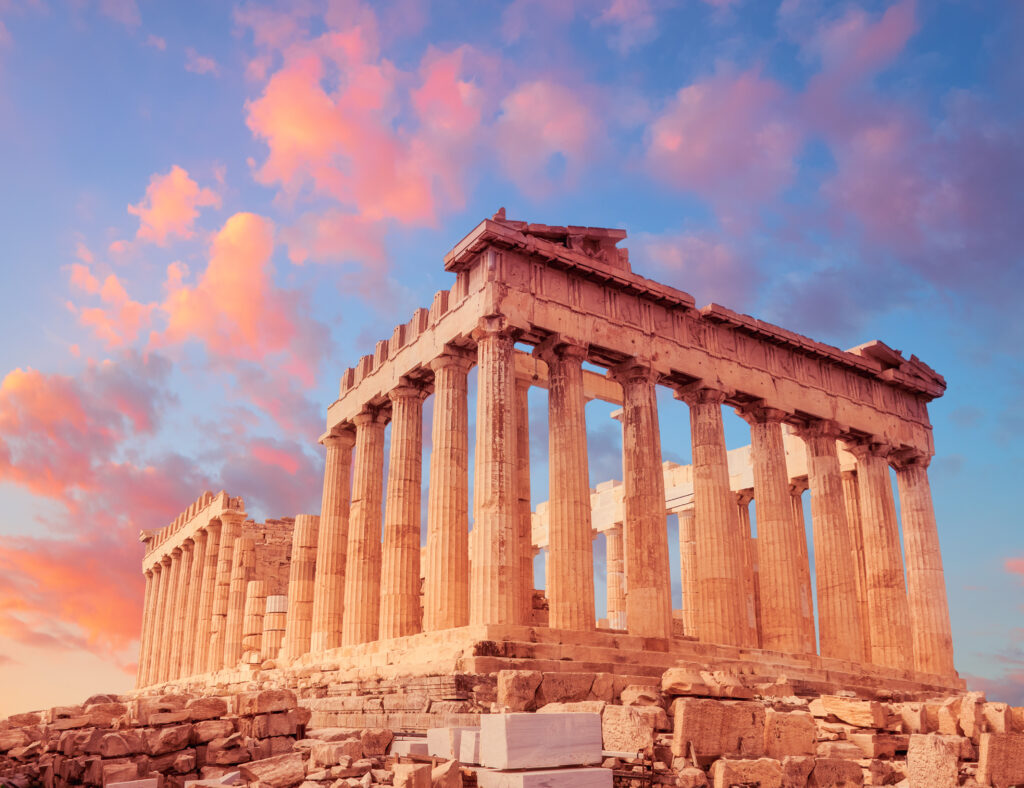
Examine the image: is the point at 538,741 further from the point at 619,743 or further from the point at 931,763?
the point at 931,763

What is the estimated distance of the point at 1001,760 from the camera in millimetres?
12828

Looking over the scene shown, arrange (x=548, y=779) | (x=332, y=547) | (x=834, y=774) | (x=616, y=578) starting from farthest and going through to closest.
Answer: (x=616, y=578) → (x=332, y=547) → (x=834, y=774) → (x=548, y=779)

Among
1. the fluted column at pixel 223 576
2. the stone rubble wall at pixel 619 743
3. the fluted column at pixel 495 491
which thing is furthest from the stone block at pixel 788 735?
the fluted column at pixel 223 576

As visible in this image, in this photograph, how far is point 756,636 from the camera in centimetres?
3484

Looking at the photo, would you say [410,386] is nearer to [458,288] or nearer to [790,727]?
[458,288]

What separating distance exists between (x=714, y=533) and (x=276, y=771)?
16685 mm

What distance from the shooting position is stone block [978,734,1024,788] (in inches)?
498

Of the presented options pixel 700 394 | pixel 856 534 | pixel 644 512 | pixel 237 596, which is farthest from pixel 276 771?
pixel 237 596

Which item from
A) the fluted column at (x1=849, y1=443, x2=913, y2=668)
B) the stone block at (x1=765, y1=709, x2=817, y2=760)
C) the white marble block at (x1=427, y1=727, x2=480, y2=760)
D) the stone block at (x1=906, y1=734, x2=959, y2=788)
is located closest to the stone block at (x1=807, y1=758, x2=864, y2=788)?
the stone block at (x1=765, y1=709, x2=817, y2=760)

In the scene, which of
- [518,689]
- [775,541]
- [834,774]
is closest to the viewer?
[834,774]

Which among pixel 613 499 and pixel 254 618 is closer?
pixel 254 618

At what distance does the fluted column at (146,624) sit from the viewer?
51406 mm

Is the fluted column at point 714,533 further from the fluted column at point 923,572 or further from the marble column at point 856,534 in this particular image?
the fluted column at point 923,572

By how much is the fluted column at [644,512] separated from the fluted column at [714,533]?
195cm
